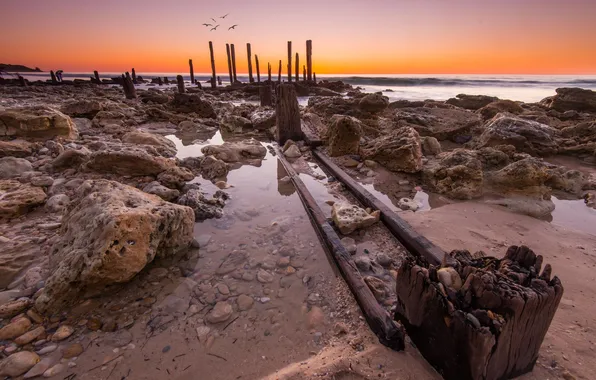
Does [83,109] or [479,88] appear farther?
[479,88]

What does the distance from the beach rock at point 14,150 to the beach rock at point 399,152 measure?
671 cm

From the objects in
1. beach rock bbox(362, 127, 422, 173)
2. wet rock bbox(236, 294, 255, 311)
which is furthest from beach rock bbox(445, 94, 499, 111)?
wet rock bbox(236, 294, 255, 311)

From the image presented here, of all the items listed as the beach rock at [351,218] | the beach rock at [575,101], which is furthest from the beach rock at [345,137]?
the beach rock at [575,101]

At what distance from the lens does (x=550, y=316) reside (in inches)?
51.0

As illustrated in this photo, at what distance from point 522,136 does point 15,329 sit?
29.5 ft

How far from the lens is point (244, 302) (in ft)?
7.11

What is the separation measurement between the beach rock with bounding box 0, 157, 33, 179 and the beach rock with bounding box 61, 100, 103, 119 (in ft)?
19.8

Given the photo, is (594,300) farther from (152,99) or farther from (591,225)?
(152,99)

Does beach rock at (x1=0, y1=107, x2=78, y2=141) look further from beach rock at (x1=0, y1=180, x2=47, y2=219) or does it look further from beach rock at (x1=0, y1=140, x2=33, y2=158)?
beach rock at (x1=0, y1=180, x2=47, y2=219)

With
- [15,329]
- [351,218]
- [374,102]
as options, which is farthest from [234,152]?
[374,102]

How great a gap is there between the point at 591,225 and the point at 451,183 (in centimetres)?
166

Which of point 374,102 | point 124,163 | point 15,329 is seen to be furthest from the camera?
point 374,102

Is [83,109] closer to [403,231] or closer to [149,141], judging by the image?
[149,141]

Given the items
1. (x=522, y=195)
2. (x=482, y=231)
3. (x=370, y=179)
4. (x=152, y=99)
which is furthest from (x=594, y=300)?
(x=152, y=99)
